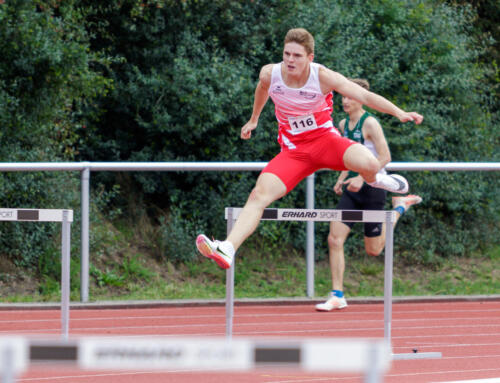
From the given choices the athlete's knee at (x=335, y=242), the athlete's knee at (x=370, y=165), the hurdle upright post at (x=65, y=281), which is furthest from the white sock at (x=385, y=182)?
the hurdle upright post at (x=65, y=281)

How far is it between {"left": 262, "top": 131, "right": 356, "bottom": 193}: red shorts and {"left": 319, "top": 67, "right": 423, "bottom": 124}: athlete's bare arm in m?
0.40

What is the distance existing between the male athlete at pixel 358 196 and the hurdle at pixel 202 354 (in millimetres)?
Result: 5905

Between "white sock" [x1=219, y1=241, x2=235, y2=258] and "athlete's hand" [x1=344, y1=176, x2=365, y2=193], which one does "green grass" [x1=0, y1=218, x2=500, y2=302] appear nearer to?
"athlete's hand" [x1=344, y1=176, x2=365, y2=193]

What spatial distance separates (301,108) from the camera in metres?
6.51

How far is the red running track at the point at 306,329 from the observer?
19.2 ft

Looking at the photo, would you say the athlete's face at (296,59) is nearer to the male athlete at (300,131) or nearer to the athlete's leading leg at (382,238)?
the male athlete at (300,131)

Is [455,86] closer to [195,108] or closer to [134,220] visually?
[195,108]

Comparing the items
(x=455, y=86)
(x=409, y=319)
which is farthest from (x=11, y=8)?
(x=455, y=86)

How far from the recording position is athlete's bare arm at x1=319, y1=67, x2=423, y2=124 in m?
6.04

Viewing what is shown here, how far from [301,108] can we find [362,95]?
0.54 metres

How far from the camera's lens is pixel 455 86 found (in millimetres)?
13727

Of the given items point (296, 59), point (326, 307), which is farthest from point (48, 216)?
point (326, 307)

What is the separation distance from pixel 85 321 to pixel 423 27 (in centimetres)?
789

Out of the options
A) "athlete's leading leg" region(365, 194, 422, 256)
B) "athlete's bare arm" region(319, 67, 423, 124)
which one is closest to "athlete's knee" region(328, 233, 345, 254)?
"athlete's leading leg" region(365, 194, 422, 256)
